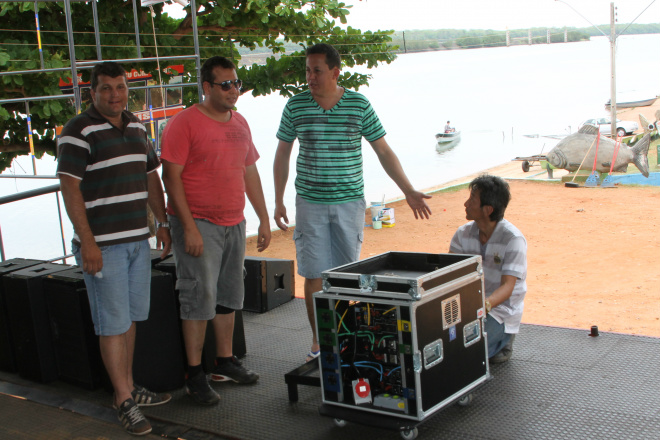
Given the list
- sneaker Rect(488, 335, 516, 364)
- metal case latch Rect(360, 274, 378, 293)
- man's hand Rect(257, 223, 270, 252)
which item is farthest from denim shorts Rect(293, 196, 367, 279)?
sneaker Rect(488, 335, 516, 364)

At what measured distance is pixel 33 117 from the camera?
29.7ft

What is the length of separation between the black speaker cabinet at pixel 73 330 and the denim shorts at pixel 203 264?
554 millimetres

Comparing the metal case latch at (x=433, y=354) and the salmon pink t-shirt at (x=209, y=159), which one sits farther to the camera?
the salmon pink t-shirt at (x=209, y=159)

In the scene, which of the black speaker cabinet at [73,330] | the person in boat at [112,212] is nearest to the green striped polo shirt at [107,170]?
the person in boat at [112,212]

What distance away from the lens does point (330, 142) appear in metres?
3.51

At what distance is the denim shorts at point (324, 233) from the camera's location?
3.54 meters

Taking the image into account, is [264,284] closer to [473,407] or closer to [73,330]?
[73,330]

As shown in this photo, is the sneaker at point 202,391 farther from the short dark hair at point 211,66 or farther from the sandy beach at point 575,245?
the sandy beach at point 575,245

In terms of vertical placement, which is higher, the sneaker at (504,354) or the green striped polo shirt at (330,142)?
the green striped polo shirt at (330,142)

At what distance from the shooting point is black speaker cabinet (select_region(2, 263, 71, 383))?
3.58 meters

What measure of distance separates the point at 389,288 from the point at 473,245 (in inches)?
39.8

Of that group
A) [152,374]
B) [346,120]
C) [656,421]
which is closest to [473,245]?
[346,120]

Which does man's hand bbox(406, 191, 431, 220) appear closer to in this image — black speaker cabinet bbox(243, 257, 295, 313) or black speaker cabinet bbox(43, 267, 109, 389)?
black speaker cabinet bbox(243, 257, 295, 313)

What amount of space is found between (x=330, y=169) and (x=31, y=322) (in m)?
1.85
